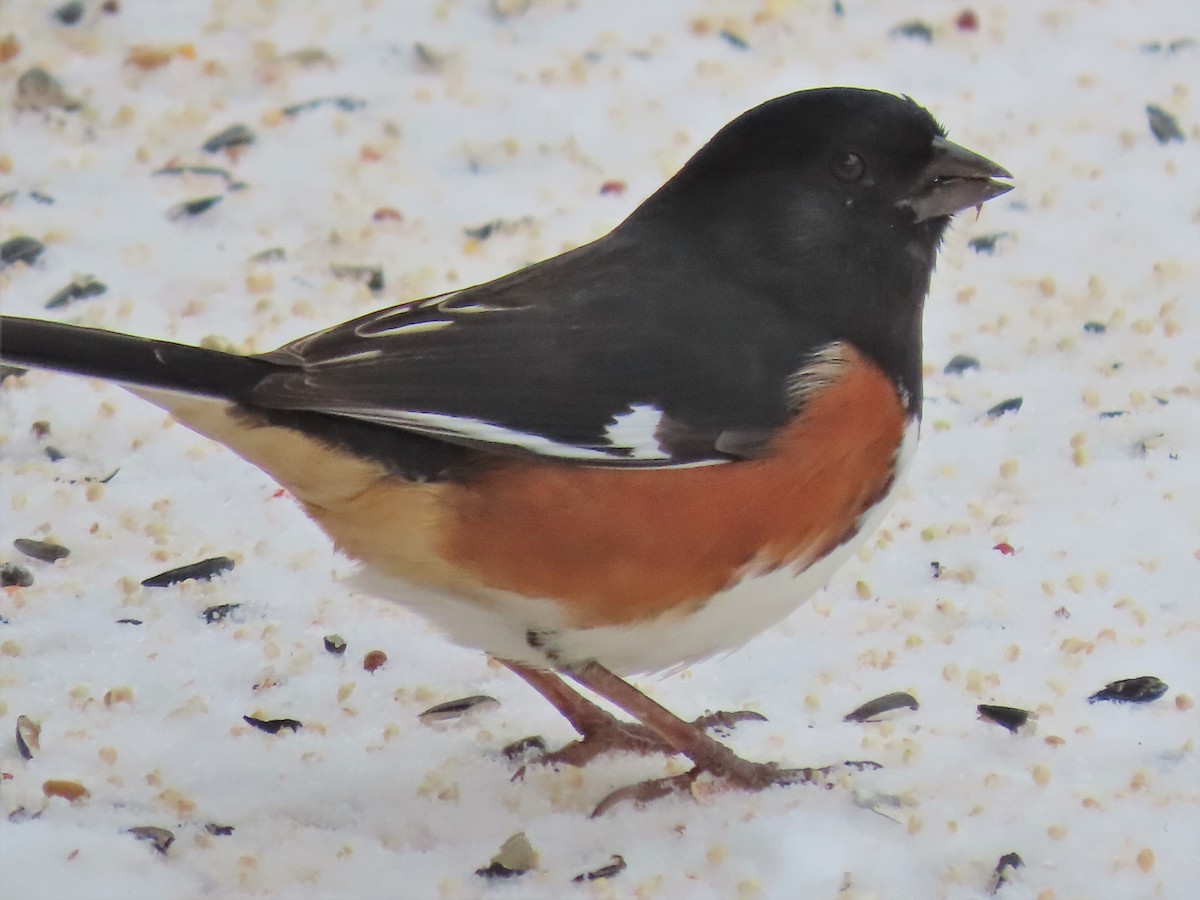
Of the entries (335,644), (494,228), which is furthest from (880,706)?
(494,228)

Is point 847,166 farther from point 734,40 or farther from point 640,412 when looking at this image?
point 734,40

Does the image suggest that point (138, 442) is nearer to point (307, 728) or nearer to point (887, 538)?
point (307, 728)

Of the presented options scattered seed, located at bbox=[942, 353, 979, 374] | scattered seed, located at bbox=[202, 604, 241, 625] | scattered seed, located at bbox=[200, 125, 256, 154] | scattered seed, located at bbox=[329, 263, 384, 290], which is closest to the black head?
scattered seed, located at bbox=[202, 604, 241, 625]

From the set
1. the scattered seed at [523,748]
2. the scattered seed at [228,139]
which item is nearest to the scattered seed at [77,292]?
the scattered seed at [228,139]

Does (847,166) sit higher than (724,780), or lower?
higher

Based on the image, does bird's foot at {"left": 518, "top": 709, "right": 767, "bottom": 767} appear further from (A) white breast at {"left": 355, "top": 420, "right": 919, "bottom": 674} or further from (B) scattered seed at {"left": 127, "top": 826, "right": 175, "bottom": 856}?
(B) scattered seed at {"left": 127, "top": 826, "right": 175, "bottom": 856}

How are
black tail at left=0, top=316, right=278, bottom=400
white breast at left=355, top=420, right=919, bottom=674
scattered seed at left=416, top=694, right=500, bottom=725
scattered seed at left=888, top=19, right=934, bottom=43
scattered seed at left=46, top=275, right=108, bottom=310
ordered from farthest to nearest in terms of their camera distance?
1. scattered seed at left=888, top=19, right=934, bottom=43
2. scattered seed at left=46, top=275, right=108, bottom=310
3. scattered seed at left=416, top=694, right=500, bottom=725
4. white breast at left=355, top=420, right=919, bottom=674
5. black tail at left=0, top=316, right=278, bottom=400

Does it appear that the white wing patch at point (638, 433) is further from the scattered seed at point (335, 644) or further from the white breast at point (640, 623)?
the scattered seed at point (335, 644)
